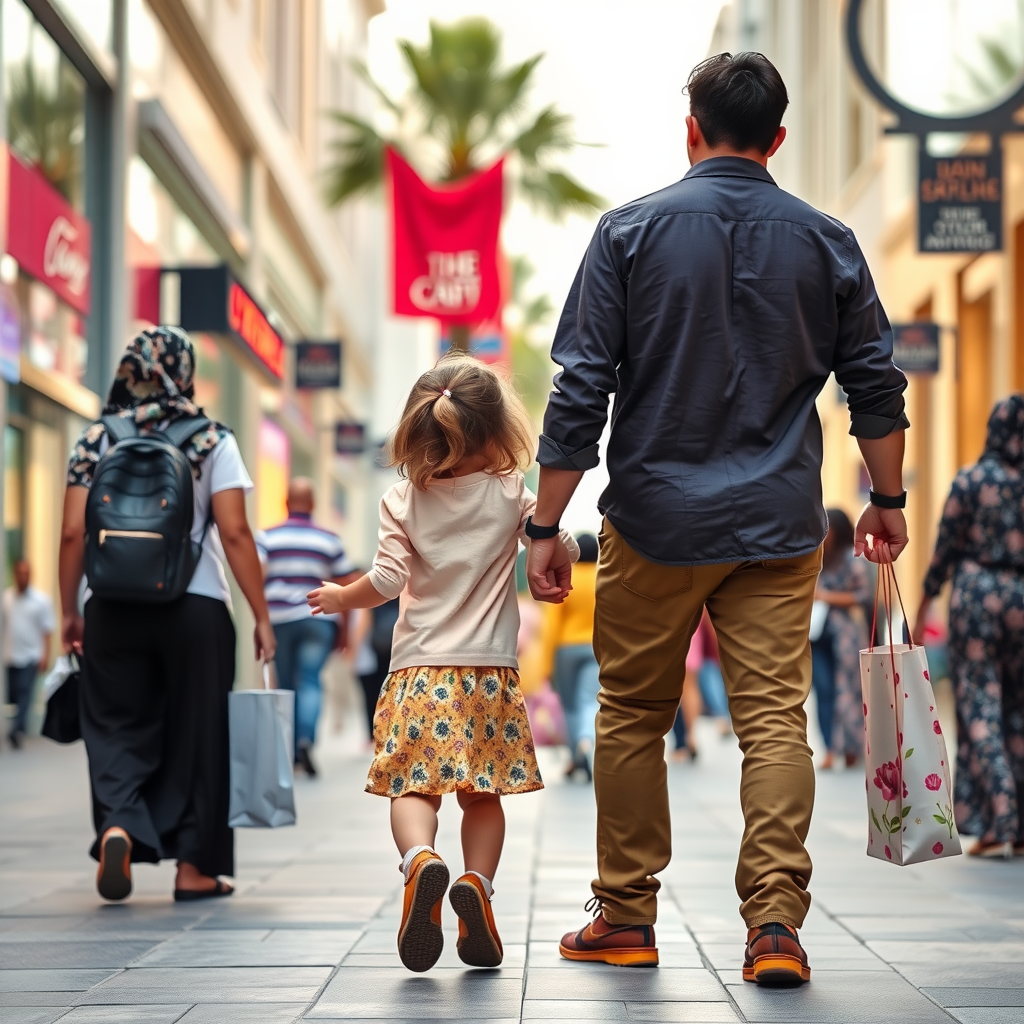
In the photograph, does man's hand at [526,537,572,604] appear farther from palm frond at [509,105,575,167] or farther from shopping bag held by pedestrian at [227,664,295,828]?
palm frond at [509,105,575,167]

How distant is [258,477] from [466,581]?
712 inches

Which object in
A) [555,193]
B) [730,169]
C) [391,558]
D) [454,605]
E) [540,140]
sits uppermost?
[540,140]

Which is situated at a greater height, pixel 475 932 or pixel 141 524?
pixel 141 524

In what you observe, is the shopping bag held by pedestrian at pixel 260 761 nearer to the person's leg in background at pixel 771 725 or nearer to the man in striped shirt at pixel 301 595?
the person's leg in background at pixel 771 725

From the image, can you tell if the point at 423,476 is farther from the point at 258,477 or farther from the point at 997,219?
the point at 258,477

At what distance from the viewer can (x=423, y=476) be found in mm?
4355

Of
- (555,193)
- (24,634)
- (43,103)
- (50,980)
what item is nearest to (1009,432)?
(50,980)

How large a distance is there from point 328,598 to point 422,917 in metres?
0.89

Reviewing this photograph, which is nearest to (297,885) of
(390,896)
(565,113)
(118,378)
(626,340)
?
(390,896)

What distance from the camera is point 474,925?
13.3ft

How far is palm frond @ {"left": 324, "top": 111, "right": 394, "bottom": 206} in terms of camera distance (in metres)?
23.5

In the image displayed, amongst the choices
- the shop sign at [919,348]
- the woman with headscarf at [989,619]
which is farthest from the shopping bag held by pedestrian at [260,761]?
the shop sign at [919,348]

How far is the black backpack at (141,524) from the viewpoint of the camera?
5305 millimetres

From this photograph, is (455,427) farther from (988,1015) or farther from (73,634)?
(73,634)
